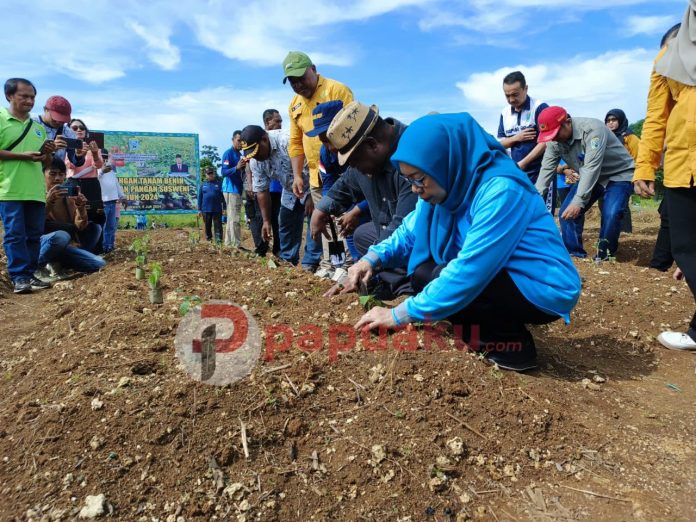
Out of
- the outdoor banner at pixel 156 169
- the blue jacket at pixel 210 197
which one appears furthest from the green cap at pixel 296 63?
the outdoor banner at pixel 156 169

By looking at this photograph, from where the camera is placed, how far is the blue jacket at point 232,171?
7.97 m

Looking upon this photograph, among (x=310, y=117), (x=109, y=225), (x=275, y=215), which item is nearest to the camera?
(x=310, y=117)

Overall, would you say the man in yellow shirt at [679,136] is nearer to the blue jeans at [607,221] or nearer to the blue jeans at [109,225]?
the blue jeans at [607,221]

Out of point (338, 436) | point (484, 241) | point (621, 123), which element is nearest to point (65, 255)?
point (338, 436)

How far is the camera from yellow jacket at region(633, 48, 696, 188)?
9.07 ft

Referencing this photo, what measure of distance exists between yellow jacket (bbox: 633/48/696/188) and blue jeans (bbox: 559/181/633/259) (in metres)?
1.95

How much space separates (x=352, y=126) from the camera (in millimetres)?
2889

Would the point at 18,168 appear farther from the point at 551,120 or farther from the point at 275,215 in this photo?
the point at 551,120

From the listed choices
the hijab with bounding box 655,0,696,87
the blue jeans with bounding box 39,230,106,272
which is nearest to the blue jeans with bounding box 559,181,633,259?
the hijab with bounding box 655,0,696,87

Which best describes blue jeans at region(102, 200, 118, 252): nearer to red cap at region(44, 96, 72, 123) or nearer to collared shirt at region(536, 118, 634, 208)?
red cap at region(44, 96, 72, 123)

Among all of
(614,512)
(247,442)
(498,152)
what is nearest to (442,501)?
(614,512)

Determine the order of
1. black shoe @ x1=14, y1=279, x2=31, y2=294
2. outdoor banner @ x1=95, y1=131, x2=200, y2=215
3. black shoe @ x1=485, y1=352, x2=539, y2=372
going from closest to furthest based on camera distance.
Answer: black shoe @ x1=485, y1=352, x2=539, y2=372 → black shoe @ x1=14, y1=279, x2=31, y2=294 → outdoor banner @ x1=95, y1=131, x2=200, y2=215

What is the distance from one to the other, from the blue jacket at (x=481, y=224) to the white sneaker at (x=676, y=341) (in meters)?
1.11

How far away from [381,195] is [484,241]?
4.56 feet
